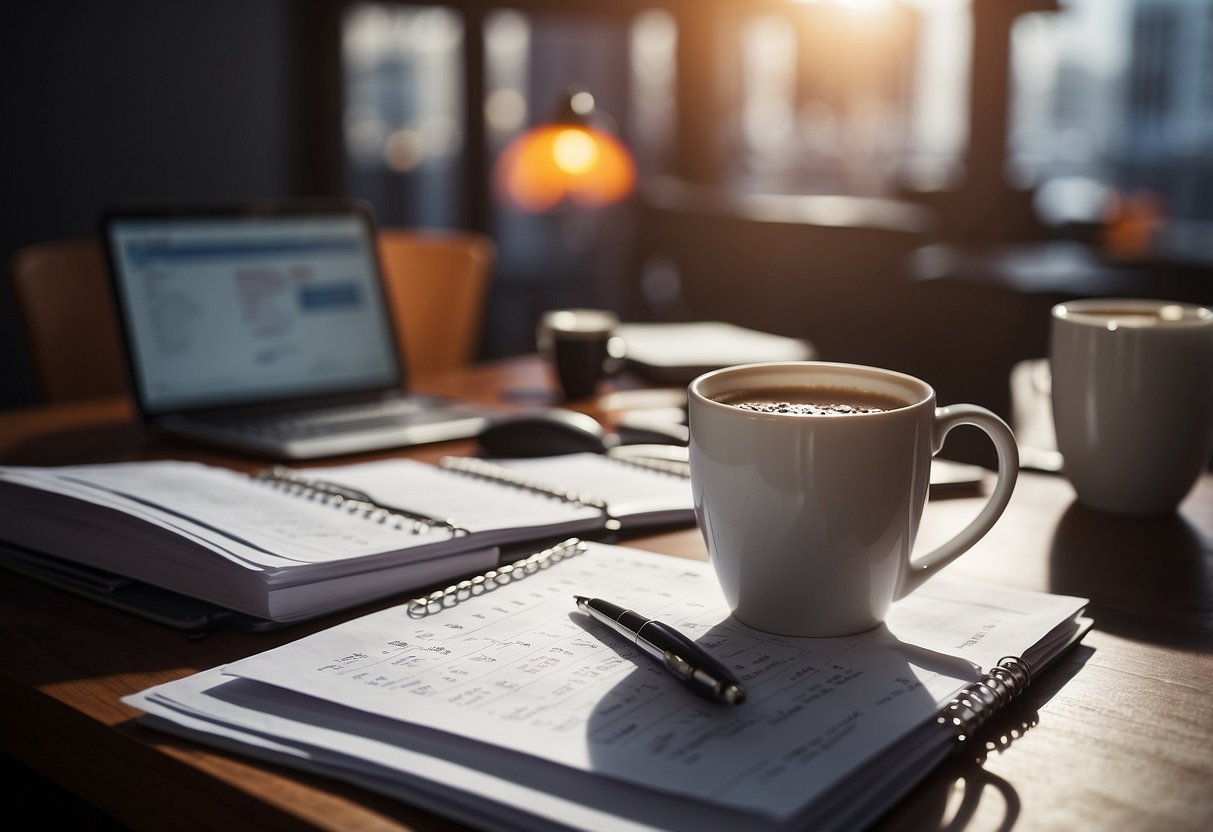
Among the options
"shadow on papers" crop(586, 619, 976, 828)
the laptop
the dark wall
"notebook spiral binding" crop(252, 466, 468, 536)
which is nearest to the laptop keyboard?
the laptop

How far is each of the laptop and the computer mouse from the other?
0.12m

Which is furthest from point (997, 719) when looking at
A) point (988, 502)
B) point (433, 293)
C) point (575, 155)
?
point (433, 293)

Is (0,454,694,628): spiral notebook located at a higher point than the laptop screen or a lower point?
lower

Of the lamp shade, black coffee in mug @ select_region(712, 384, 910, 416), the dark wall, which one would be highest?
the dark wall

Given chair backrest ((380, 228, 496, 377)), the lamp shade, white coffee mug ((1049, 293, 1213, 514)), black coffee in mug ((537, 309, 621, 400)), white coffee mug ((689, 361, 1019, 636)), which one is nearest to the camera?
white coffee mug ((689, 361, 1019, 636))

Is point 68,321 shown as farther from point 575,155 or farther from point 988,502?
point 988,502

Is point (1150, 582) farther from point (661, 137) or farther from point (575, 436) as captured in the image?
point (661, 137)

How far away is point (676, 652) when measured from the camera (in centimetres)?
57

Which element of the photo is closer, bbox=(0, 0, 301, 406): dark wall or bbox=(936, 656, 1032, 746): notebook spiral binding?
bbox=(936, 656, 1032, 746): notebook spiral binding

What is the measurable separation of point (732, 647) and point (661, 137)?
570cm

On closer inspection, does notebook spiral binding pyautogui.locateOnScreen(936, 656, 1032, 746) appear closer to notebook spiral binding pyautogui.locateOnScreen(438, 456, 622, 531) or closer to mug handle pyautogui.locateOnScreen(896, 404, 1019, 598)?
mug handle pyautogui.locateOnScreen(896, 404, 1019, 598)

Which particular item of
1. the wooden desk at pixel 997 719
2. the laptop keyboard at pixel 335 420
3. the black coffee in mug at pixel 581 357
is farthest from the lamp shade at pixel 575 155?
the wooden desk at pixel 997 719

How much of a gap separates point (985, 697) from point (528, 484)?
0.45 m

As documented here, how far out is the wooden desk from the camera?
49 cm
